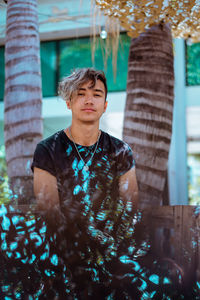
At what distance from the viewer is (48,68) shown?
106 inches

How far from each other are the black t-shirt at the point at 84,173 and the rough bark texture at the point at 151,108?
53cm

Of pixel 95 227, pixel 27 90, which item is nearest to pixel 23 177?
pixel 27 90

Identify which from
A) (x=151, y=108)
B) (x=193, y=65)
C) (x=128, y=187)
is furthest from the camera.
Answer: (x=193, y=65)

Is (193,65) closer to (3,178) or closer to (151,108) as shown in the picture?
(151,108)

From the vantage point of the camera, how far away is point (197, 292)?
71.2 inches

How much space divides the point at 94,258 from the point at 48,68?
1.55m

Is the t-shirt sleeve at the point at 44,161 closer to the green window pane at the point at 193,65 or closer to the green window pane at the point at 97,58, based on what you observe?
the green window pane at the point at 97,58

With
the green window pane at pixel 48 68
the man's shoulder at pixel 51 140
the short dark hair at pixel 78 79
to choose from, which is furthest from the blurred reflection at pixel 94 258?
the green window pane at pixel 48 68

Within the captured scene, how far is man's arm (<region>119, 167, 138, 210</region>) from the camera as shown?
6.54 ft

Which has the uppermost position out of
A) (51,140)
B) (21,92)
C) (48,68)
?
(48,68)

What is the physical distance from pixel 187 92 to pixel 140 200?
1381 mm

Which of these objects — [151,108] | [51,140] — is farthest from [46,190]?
[151,108]

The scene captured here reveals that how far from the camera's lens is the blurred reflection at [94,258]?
174 centimetres

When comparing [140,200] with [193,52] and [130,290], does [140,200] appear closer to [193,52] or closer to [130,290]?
[130,290]
